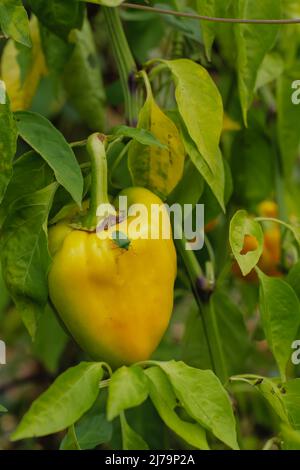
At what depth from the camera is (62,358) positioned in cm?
173

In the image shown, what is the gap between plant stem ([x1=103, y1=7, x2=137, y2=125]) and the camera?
97 centimetres

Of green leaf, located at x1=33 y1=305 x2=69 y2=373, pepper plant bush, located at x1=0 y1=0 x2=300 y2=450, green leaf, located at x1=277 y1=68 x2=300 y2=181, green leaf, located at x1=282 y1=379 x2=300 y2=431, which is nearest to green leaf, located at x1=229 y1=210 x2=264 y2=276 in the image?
pepper plant bush, located at x1=0 y1=0 x2=300 y2=450

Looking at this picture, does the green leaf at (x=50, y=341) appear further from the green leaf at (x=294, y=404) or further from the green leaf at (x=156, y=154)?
the green leaf at (x=294, y=404)

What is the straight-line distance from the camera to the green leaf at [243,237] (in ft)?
2.69

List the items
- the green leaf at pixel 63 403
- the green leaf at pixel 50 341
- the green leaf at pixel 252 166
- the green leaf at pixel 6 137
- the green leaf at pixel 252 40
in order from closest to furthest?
the green leaf at pixel 63 403
the green leaf at pixel 6 137
the green leaf at pixel 252 40
the green leaf at pixel 252 166
the green leaf at pixel 50 341

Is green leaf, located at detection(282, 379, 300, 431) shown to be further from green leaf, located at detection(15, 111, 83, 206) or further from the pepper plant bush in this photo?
green leaf, located at detection(15, 111, 83, 206)

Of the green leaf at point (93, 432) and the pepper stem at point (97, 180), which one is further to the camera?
the green leaf at point (93, 432)

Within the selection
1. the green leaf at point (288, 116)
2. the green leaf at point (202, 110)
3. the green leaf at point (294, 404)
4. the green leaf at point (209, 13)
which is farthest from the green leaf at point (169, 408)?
the green leaf at point (288, 116)

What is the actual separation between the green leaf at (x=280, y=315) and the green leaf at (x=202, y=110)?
0.12 meters

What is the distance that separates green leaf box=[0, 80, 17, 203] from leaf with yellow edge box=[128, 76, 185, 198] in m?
0.15

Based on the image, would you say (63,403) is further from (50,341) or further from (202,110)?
(50,341)

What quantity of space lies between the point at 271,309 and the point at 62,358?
0.92 m
